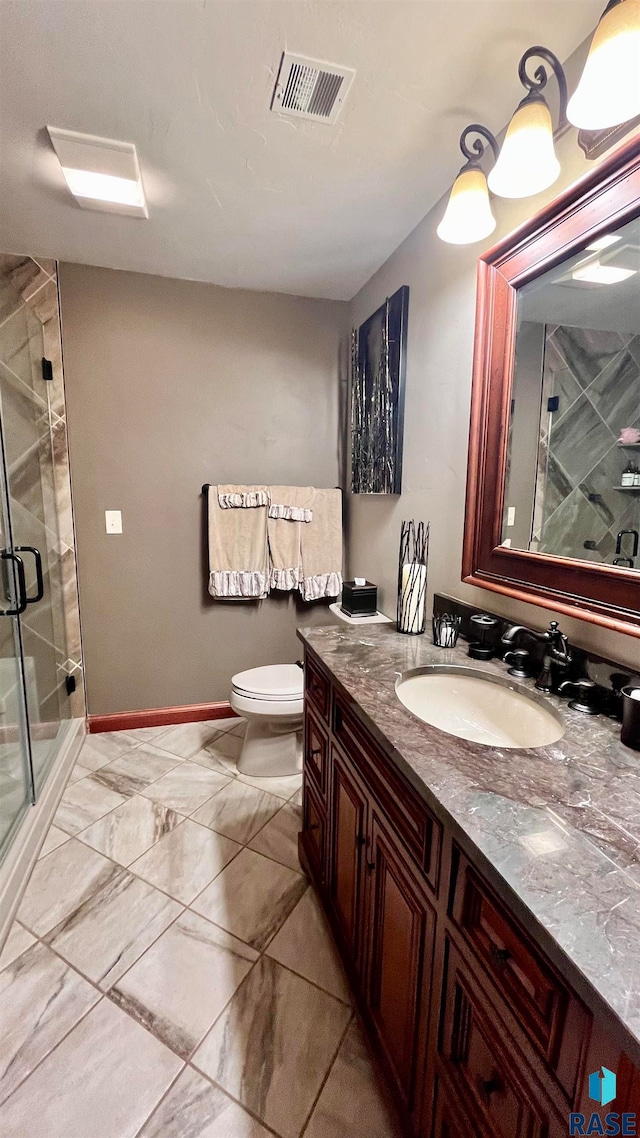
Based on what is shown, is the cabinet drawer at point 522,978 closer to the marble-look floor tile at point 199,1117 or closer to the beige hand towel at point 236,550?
the marble-look floor tile at point 199,1117

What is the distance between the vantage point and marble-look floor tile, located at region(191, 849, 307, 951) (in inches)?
54.9

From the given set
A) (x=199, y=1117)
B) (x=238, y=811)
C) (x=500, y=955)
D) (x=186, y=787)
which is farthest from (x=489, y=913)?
(x=186, y=787)

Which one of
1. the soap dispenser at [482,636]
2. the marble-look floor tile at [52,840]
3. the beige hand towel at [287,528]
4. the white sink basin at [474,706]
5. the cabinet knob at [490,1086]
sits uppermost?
the beige hand towel at [287,528]

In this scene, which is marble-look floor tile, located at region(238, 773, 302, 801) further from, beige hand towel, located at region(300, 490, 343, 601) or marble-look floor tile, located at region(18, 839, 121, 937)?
beige hand towel, located at region(300, 490, 343, 601)

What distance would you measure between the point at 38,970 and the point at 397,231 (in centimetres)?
270

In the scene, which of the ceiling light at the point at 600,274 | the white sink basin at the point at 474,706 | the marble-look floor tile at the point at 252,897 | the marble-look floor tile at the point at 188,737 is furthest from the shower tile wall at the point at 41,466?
the ceiling light at the point at 600,274

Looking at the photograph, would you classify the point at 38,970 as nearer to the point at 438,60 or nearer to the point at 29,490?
the point at 29,490

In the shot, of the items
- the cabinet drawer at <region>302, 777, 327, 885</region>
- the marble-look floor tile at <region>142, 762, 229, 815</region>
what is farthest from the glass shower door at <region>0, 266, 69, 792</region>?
the cabinet drawer at <region>302, 777, 327, 885</region>

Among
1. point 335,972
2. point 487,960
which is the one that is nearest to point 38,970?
point 335,972

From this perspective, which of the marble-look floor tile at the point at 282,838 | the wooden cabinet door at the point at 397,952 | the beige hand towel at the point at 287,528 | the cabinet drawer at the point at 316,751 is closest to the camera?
the wooden cabinet door at the point at 397,952

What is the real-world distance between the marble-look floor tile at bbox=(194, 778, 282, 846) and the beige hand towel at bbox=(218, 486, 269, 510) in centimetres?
134

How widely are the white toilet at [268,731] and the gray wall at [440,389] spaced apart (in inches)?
25.2

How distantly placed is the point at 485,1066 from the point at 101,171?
2350mm

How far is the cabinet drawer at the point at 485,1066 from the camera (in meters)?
0.56
